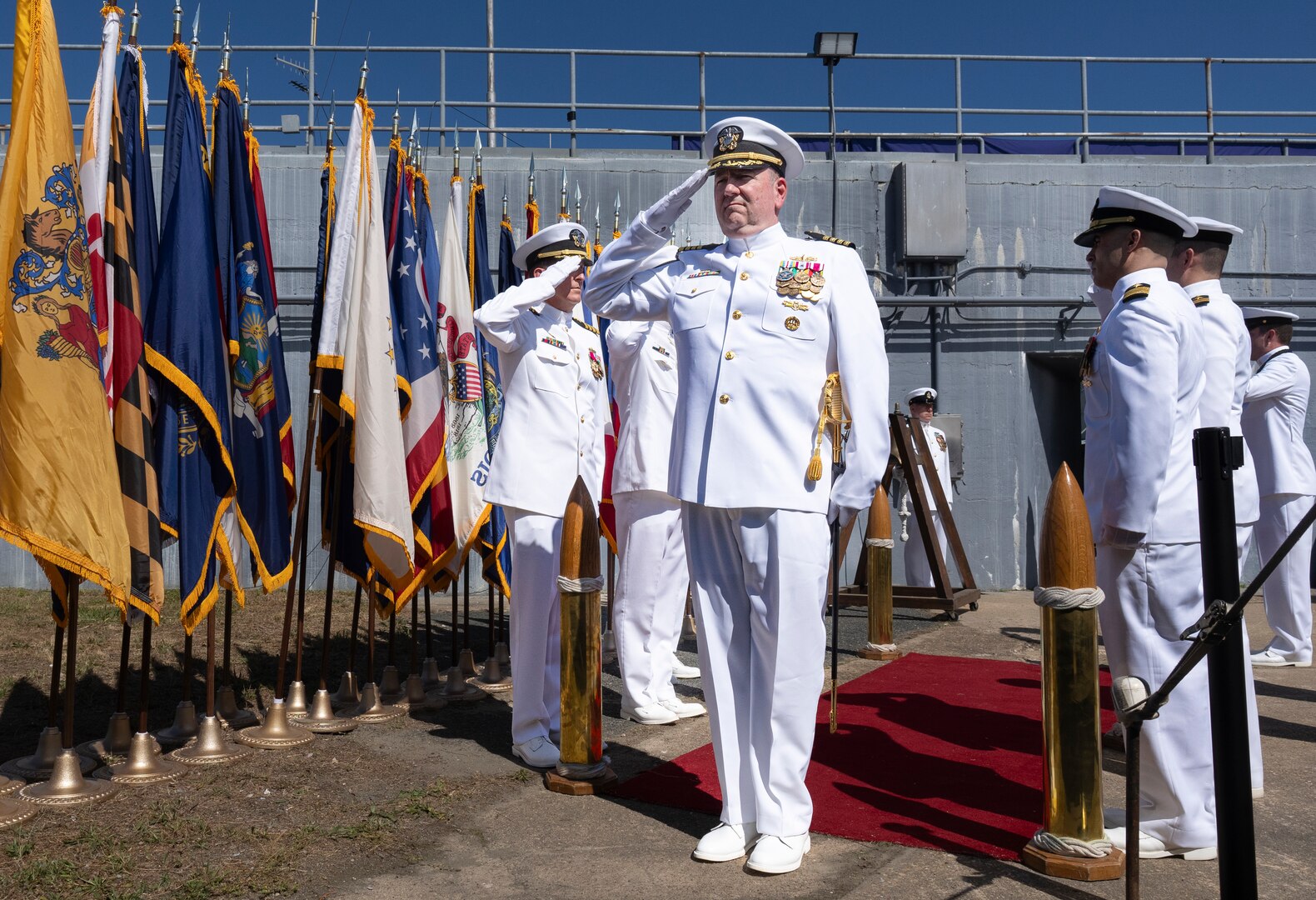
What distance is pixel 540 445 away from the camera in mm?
4684

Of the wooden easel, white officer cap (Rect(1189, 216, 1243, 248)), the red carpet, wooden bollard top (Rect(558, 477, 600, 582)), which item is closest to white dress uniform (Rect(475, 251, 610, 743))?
wooden bollard top (Rect(558, 477, 600, 582))

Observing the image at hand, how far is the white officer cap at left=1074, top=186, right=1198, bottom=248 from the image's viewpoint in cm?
357

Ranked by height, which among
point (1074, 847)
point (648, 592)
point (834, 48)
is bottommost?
point (1074, 847)

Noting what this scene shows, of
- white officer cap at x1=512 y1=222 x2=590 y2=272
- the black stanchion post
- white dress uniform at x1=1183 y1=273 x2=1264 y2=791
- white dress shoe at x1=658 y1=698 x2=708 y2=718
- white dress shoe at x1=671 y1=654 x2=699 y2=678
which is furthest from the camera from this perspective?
white dress shoe at x1=671 y1=654 x2=699 y2=678

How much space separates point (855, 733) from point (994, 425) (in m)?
7.06

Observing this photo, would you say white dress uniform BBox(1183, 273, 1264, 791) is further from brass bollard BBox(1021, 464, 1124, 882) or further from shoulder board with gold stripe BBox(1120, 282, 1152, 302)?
brass bollard BBox(1021, 464, 1124, 882)

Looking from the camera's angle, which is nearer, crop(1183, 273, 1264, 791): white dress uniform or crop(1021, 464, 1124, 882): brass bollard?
crop(1021, 464, 1124, 882): brass bollard

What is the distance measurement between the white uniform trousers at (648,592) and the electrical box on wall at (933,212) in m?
6.65

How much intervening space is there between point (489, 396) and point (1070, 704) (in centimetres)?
387

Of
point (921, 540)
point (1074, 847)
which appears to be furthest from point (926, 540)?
point (1074, 847)

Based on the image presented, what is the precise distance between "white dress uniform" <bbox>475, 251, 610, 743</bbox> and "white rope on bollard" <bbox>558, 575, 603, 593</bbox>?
506mm

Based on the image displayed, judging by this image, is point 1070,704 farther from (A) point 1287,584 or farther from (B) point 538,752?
(A) point 1287,584

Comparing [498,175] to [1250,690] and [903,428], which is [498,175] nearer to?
[903,428]

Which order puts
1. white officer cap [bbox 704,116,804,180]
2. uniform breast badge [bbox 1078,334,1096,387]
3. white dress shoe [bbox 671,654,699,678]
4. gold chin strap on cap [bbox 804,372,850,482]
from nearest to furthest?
gold chin strap on cap [bbox 804,372,850,482]
white officer cap [bbox 704,116,804,180]
uniform breast badge [bbox 1078,334,1096,387]
white dress shoe [bbox 671,654,699,678]
